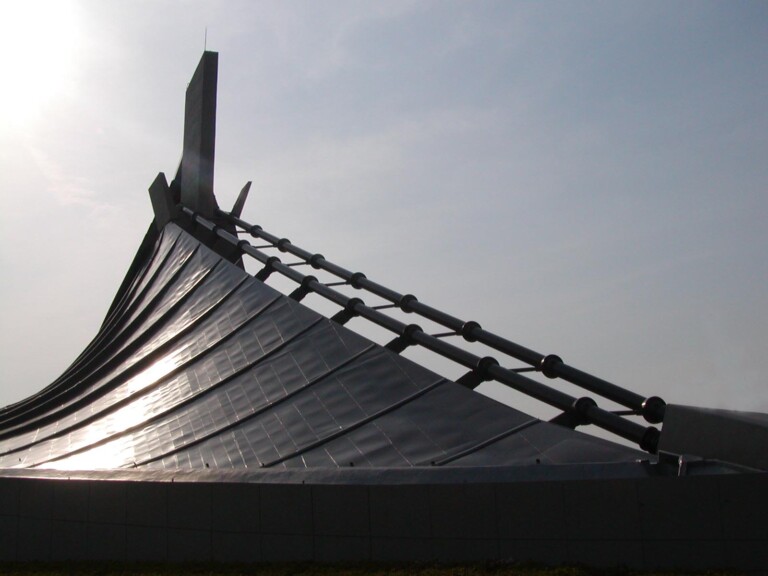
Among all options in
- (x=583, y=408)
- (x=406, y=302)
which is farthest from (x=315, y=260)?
(x=583, y=408)

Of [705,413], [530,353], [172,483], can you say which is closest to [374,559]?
[172,483]

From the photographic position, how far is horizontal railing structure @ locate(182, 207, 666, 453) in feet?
27.1

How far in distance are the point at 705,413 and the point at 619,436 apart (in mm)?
1571

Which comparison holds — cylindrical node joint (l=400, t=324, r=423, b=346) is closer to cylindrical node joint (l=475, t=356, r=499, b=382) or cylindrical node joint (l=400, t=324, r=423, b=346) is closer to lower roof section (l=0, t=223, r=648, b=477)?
lower roof section (l=0, t=223, r=648, b=477)

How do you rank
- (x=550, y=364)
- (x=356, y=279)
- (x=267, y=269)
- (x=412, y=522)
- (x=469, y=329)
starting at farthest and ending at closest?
(x=267, y=269)
(x=356, y=279)
(x=469, y=329)
(x=550, y=364)
(x=412, y=522)

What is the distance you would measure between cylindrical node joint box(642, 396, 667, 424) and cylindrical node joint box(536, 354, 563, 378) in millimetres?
1379

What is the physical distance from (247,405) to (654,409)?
208 inches

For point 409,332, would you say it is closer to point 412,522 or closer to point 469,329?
point 469,329

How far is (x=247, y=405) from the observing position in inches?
445

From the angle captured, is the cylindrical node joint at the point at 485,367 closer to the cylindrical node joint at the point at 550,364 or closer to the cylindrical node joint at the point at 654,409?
the cylindrical node joint at the point at 550,364

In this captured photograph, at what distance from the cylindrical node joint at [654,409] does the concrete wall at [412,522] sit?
6.58ft

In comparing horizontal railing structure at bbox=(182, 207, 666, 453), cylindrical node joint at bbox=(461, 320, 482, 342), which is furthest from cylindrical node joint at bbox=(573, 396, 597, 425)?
cylindrical node joint at bbox=(461, 320, 482, 342)

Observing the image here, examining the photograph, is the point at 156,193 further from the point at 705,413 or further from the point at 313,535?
the point at 705,413

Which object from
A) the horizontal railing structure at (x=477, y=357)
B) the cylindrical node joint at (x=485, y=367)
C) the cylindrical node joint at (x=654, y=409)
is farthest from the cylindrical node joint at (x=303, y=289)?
the cylindrical node joint at (x=654, y=409)
